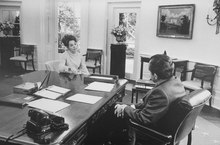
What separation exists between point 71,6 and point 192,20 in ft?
12.3

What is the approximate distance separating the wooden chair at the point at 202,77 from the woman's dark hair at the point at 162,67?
8.55 ft

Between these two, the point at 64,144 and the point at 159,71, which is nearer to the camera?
the point at 64,144

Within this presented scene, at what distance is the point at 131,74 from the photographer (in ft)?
22.4

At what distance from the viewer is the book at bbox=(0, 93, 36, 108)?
1.96 metres

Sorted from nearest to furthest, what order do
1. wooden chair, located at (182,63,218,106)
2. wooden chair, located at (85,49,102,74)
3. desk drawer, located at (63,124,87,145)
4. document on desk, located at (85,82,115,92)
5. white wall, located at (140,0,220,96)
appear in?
desk drawer, located at (63,124,87,145), document on desk, located at (85,82,115,92), wooden chair, located at (182,63,218,106), white wall, located at (140,0,220,96), wooden chair, located at (85,49,102,74)

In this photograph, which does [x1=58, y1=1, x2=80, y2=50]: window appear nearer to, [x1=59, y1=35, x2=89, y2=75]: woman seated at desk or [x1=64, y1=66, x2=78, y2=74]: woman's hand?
[x1=59, y1=35, x2=89, y2=75]: woman seated at desk

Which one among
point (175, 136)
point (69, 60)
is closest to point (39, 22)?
point (69, 60)

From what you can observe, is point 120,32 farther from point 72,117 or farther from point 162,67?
point 72,117

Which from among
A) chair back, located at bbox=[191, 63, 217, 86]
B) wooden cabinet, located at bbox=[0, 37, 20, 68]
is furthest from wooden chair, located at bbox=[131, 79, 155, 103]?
wooden cabinet, located at bbox=[0, 37, 20, 68]

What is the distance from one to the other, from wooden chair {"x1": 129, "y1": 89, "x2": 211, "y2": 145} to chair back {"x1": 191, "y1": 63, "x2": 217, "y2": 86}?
2674 millimetres

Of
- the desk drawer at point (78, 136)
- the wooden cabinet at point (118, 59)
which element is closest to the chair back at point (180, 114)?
the desk drawer at point (78, 136)

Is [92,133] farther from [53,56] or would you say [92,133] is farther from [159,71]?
[53,56]

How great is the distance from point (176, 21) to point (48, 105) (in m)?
4.27

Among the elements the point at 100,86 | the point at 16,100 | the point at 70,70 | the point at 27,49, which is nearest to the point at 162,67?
the point at 100,86
